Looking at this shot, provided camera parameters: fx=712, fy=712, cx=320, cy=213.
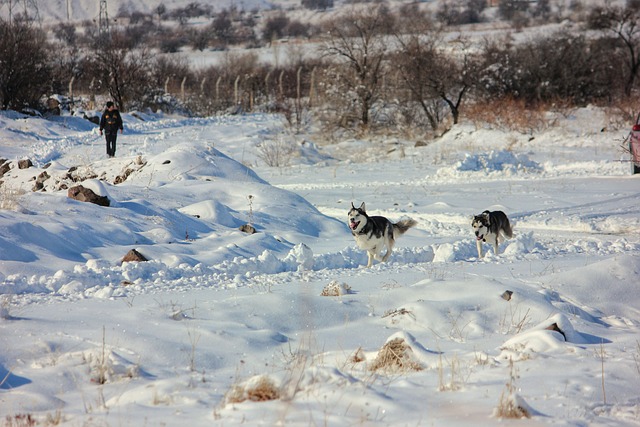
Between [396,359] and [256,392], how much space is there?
1.32m

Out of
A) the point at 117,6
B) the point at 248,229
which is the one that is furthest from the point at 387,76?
the point at 117,6

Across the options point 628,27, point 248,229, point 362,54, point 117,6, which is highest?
point 117,6

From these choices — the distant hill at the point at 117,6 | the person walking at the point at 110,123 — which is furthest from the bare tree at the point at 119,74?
the distant hill at the point at 117,6

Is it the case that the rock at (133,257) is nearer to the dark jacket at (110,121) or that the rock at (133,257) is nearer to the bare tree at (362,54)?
the dark jacket at (110,121)

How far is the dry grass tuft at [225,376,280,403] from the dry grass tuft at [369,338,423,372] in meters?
1.06

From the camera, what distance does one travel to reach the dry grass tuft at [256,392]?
4387 mm

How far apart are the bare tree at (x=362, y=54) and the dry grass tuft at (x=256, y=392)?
98.3ft

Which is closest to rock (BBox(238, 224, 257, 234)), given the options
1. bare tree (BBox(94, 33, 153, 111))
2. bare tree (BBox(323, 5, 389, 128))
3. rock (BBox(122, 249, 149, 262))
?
rock (BBox(122, 249, 149, 262))

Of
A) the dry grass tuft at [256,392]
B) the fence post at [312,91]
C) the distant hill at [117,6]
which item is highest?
the distant hill at [117,6]

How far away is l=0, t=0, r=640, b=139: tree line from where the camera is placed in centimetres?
3406

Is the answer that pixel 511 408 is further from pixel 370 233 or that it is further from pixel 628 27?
pixel 628 27

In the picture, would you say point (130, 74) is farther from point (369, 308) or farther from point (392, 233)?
point (369, 308)

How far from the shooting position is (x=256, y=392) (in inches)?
174

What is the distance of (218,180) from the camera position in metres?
16.1
